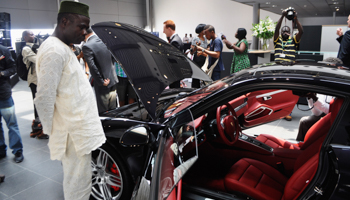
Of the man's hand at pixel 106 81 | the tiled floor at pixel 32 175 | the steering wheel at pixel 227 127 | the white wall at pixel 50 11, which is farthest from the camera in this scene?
the white wall at pixel 50 11

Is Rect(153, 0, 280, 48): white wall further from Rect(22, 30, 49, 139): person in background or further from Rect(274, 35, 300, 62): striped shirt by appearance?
Rect(22, 30, 49, 139): person in background

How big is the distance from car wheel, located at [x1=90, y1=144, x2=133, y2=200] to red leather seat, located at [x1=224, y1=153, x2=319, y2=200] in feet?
2.81

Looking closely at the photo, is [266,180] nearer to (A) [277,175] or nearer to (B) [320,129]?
(A) [277,175]

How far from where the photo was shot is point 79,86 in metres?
1.74

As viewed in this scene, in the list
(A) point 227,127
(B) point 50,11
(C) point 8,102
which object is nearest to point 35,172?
(C) point 8,102

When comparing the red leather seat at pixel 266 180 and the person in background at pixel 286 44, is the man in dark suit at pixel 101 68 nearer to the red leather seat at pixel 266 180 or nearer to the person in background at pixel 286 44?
the red leather seat at pixel 266 180

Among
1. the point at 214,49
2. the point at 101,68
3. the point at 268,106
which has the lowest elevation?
the point at 268,106

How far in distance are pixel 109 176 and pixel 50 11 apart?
1450 cm

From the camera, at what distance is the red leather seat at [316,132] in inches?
57.3

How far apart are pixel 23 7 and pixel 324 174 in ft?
49.7

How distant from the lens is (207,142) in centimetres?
232

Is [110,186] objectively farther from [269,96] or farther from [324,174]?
[269,96]

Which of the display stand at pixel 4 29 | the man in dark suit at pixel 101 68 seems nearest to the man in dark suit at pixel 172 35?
the man in dark suit at pixel 101 68

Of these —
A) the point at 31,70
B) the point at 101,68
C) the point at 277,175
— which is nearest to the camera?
the point at 277,175
